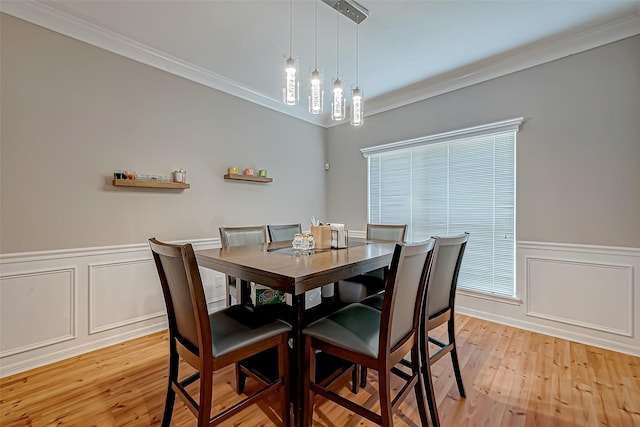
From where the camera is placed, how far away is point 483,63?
295 centimetres

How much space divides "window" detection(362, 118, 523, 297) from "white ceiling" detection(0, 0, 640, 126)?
0.71 metres

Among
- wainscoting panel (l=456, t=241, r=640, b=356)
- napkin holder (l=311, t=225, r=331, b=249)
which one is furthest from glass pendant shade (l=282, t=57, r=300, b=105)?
wainscoting panel (l=456, t=241, r=640, b=356)

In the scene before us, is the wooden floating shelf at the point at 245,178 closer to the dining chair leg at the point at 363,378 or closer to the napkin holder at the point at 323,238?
the napkin holder at the point at 323,238

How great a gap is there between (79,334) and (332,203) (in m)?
3.29

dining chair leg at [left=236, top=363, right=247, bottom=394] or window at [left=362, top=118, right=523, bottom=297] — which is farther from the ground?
window at [left=362, top=118, right=523, bottom=297]

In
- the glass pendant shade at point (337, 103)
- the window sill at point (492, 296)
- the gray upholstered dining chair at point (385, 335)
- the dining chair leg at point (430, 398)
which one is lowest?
the dining chair leg at point (430, 398)

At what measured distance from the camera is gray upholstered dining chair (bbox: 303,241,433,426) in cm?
123

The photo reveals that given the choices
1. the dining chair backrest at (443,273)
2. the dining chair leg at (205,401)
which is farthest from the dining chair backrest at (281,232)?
the dining chair leg at (205,401)

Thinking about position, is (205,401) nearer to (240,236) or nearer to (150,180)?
(240,236)

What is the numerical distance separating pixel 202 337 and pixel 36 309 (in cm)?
189

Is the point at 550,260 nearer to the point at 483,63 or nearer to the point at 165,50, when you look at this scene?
the point at 483,63

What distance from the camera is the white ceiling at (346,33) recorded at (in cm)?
213

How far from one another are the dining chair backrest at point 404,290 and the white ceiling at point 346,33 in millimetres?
1902

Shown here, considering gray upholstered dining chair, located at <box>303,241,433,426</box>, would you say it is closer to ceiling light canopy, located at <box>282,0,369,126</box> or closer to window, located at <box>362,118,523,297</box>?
ceiling light canopy, located at <box>282,0,369,126</box>
